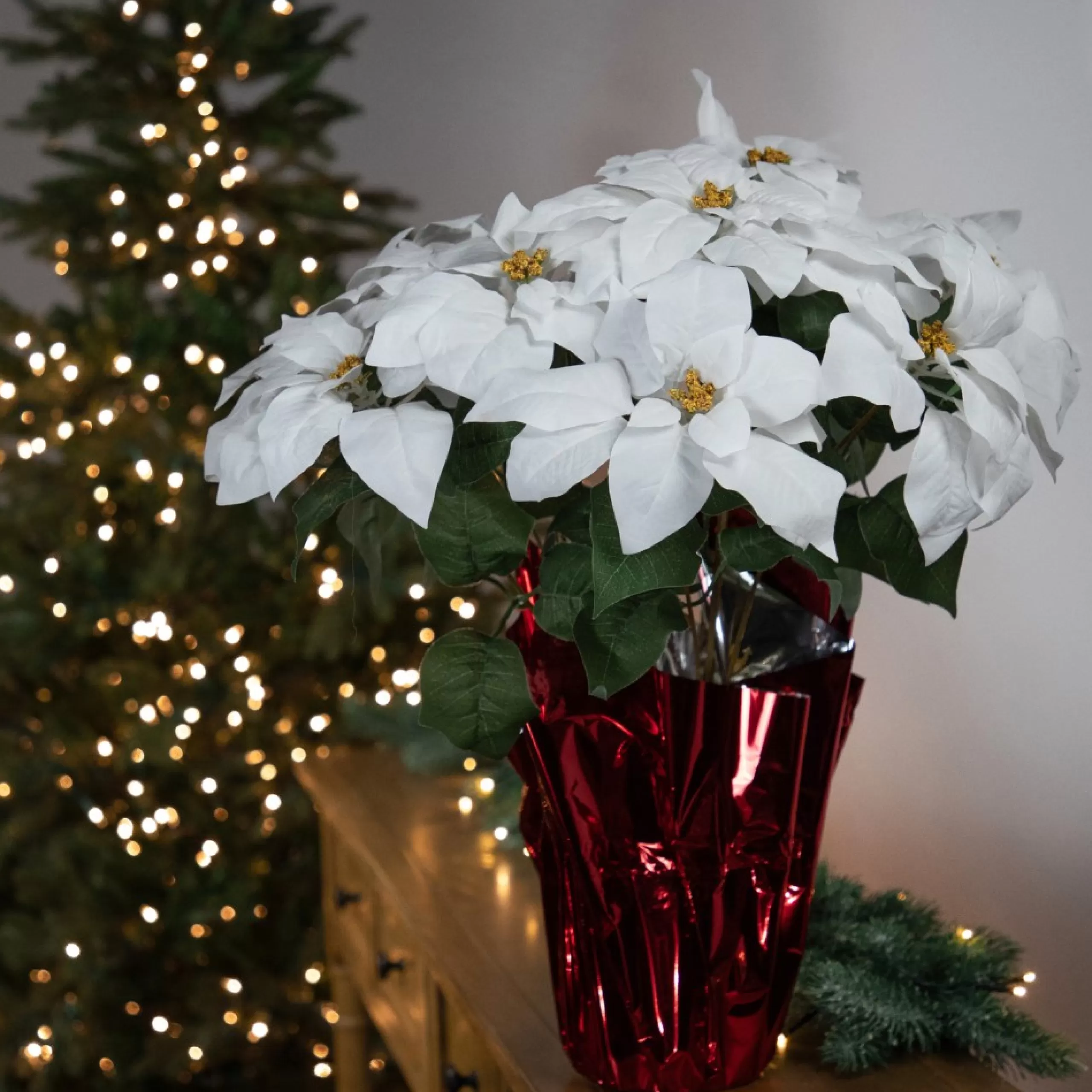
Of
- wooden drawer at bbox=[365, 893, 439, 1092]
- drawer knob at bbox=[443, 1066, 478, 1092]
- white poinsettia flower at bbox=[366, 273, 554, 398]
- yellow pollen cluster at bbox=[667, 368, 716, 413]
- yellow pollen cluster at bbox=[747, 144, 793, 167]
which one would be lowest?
wooden drawer at bbox=[365, 893, 439, 1092]

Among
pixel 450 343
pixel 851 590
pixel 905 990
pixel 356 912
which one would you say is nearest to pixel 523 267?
pixel 450 343

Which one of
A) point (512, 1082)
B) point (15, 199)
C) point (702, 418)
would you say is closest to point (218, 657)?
point (15, 199)

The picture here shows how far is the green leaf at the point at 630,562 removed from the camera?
463mm

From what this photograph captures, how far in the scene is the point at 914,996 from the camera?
0.75m

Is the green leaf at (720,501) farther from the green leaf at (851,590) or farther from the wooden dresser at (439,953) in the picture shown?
the wooden dresser at (439,953)

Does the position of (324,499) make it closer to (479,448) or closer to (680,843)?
(479,448)

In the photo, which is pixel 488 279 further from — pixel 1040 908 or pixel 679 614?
pixel 1040 908

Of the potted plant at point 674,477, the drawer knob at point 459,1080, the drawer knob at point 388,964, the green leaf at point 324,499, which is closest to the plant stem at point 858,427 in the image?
the potted plant at point 674,477

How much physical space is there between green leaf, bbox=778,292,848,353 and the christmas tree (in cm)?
114

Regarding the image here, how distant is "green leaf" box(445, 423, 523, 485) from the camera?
511 millimetres

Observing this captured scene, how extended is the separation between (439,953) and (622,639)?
52cm

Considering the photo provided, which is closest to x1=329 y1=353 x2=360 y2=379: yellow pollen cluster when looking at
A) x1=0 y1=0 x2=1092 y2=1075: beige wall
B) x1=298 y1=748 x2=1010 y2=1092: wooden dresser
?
x1=298 y1=748 x2=1010 y2=1092: wooden dresser

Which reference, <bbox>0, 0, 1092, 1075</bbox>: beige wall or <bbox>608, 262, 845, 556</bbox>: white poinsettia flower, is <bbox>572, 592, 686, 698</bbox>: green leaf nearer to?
<bbox>608, 262, 845, 556</bbox>: white poinsettia flower

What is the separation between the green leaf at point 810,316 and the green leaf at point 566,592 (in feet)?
0.43
